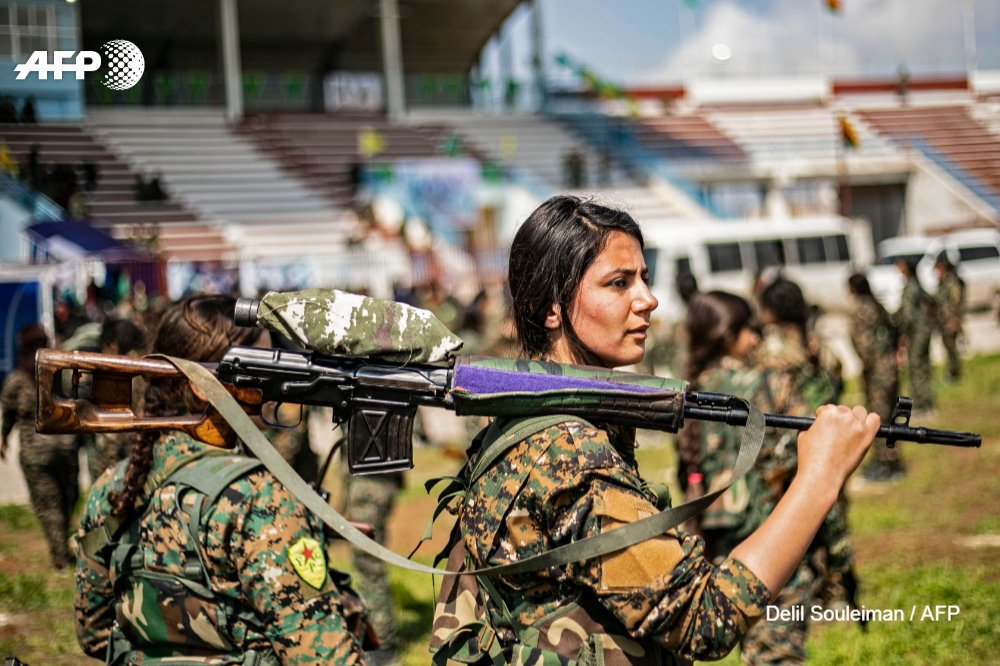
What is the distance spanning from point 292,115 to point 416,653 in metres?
28.0

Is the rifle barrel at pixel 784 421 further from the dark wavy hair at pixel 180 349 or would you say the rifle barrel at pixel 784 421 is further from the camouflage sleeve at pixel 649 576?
the dark wavy hair at pixel 180 349

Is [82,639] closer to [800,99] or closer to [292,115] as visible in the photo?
[292,115]

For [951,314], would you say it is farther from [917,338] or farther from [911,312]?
[911,312]

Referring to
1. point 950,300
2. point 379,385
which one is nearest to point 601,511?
point 379,385

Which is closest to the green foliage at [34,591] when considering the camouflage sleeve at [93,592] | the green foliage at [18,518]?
the green foliage at [18,518]

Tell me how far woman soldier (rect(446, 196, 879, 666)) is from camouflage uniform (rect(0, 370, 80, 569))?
5612mm

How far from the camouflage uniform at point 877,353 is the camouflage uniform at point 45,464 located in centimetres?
627

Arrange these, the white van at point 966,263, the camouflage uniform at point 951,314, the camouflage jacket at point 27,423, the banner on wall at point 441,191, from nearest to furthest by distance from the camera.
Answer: the camouflage jacket at point 27,423, the camouflage uniform at point 951,314, the white van at point 966,263, the banner on wall at point 441,191

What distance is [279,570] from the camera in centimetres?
246

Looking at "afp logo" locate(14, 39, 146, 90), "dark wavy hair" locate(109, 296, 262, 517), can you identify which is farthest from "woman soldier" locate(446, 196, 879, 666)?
"afp logo" locate(14, 39, 146, 90)

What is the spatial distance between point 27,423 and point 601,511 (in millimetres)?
6098

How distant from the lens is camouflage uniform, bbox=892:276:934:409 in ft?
38.0

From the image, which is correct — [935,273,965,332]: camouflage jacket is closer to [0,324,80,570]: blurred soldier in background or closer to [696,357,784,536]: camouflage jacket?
[696,357,784,536]: camouflage jacket

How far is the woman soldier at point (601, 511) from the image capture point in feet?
5.89
